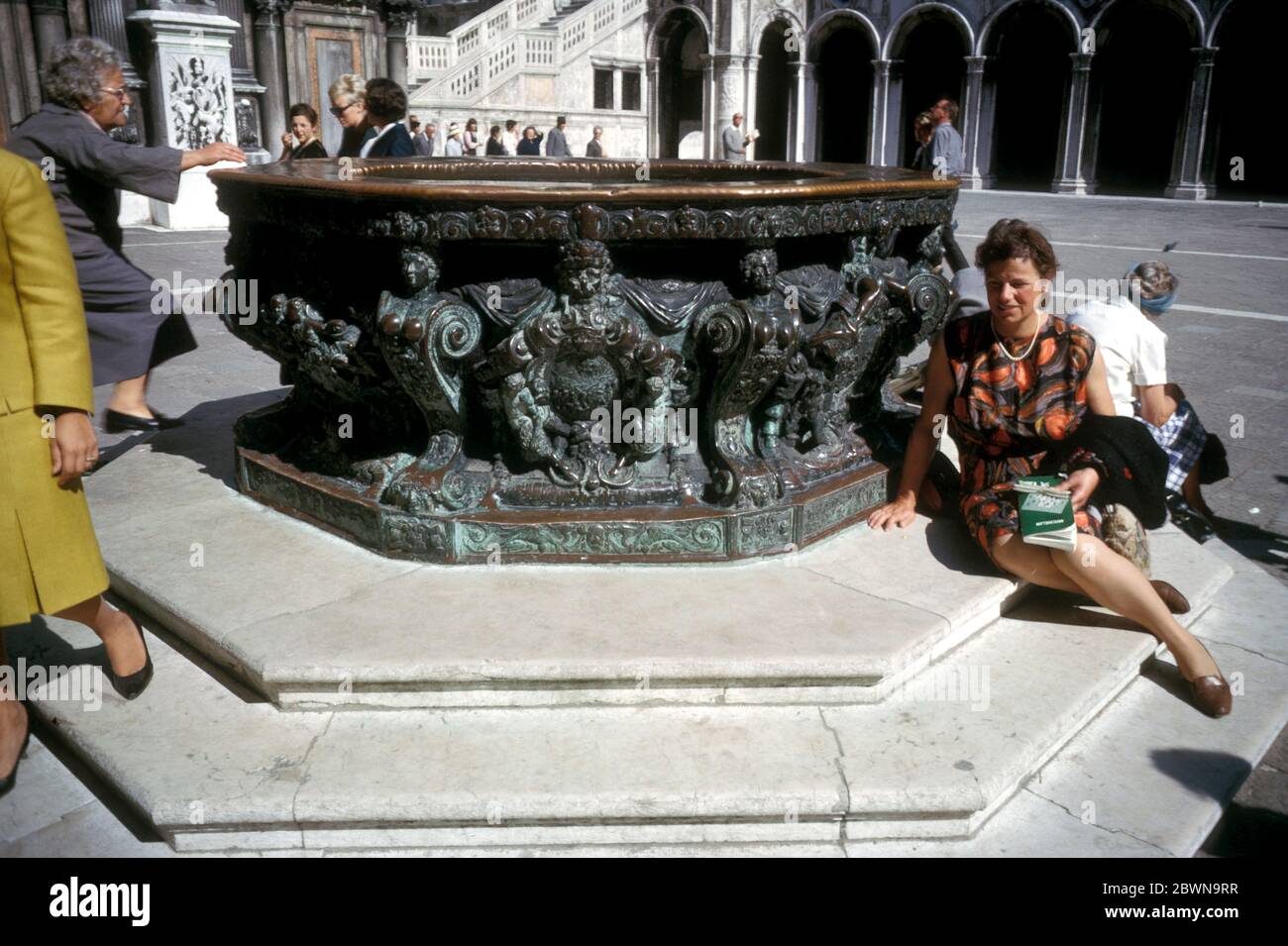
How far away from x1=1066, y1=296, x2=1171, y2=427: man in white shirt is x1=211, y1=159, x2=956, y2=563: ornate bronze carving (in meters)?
0.80

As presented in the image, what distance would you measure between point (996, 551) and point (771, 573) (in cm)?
74

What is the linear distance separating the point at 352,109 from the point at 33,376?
193 inches

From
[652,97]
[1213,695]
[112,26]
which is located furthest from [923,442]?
[652,97]

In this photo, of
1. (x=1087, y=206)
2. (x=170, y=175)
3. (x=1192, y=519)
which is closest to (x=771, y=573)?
(x=1192, y=519)

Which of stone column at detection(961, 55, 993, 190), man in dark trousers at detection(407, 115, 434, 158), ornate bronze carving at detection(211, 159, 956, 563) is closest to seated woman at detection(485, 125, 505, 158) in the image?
man in dark trousers at detection(407, 115, 434, 158)

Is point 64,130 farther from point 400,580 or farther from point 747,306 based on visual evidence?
point 747,306

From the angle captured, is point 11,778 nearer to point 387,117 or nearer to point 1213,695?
point 1213,695

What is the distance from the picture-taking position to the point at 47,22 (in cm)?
1492

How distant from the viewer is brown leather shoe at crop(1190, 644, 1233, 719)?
3.28m

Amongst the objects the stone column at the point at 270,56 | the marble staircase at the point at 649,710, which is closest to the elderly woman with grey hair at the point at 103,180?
the marble staircase at the point at 649,710

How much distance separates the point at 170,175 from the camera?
15.9 ft

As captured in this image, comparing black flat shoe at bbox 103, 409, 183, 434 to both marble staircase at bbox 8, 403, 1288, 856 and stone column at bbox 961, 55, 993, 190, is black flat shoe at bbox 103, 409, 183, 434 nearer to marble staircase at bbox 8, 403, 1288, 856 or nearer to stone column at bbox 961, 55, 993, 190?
marble staircase at bbox 8, 403, 1288, 856

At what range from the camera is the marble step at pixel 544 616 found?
3.00 m

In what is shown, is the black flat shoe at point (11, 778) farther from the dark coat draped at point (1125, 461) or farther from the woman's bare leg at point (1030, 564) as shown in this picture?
the dark coat draped at point (1125, 461)
